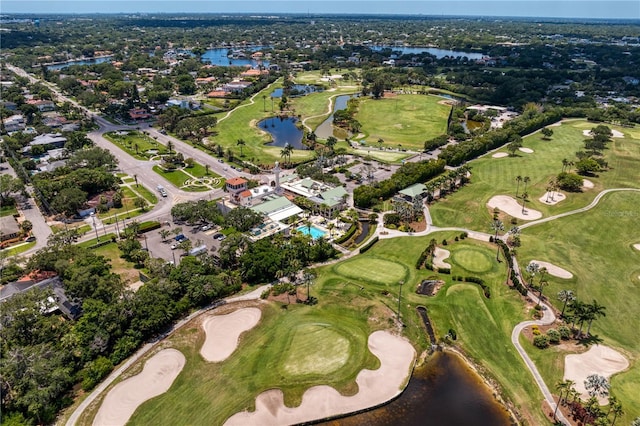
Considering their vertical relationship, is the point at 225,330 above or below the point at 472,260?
below

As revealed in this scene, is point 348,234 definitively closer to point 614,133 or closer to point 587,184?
point 587,184

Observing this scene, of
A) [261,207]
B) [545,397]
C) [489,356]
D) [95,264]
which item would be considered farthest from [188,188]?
[545,397]

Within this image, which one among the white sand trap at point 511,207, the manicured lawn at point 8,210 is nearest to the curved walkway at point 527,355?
the white sand trap at point 511,207

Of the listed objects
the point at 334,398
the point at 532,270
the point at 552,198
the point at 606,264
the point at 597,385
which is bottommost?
the point at 334,398

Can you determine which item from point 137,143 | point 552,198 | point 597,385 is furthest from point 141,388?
point 137,143

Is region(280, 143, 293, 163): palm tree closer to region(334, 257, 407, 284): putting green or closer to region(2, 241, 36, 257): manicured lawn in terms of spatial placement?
region(334, 257, 407, 284): putting green

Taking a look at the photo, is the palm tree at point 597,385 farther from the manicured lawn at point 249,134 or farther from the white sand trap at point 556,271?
the manicured lawn at point 249,134
